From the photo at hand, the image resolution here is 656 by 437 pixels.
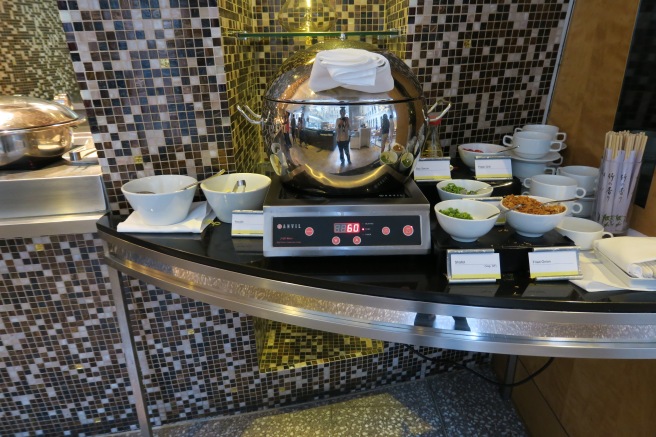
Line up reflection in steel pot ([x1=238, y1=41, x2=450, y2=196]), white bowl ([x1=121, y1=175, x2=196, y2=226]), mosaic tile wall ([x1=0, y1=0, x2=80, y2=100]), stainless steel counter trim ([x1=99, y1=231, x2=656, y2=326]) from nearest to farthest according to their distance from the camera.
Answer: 1. stainless steel counter trim ([x1=99, y1=231, x2=656, y2=326])
2. reflection in steel pot ([x1=238, y1=41, x2=450, y2=196])
3. white bowl ([x1=121, y1=175, x2=196, y2=226])
4. mosaic tile wall ([x1=0, y1=0, x2=80, y2=100])

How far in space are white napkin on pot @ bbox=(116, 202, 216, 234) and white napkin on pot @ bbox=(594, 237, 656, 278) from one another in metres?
0.90

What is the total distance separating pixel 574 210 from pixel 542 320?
430 millimetres

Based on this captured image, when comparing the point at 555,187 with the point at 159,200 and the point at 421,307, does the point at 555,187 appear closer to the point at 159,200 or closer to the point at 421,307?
the point at 421,307

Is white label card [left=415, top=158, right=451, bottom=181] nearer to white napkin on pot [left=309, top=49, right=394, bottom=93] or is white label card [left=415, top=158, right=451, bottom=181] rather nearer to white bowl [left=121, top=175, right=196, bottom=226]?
white napkin on pot [left=309, top=49, right=394, bottom=93]

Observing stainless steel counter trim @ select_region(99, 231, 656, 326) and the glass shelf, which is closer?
stainless steel counter trim @ select_region(99, 231, 656, 326)

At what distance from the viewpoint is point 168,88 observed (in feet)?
3.69

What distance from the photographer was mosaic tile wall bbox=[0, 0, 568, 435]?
42.9 inches

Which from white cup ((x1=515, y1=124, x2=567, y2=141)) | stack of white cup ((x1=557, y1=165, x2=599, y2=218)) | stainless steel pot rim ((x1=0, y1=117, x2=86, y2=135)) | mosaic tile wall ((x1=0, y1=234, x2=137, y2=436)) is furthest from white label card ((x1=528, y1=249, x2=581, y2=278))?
stainless steel pot rim ((x1=0, y1=117, x2=86, y2=135))

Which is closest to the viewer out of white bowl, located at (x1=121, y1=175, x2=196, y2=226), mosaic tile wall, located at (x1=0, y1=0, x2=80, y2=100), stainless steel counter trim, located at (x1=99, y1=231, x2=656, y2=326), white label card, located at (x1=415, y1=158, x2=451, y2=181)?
stainless steel counter trim, located at (x1=99, y1=231, x2=656, y2=326)

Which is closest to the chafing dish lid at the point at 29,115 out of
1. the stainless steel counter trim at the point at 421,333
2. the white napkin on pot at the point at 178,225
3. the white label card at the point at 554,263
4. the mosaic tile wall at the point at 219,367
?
the white napkin on pot at the point at 178,225

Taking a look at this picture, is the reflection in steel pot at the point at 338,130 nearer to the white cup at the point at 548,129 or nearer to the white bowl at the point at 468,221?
the white bowl at the point at 468,221

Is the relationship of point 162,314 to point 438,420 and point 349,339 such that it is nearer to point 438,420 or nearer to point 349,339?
point 349,339

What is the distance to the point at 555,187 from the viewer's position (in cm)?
104

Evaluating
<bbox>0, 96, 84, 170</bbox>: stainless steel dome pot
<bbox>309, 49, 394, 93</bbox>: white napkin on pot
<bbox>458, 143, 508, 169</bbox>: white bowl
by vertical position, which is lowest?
<bbox>458, 143, 508, 169</bbox>: white bowl
